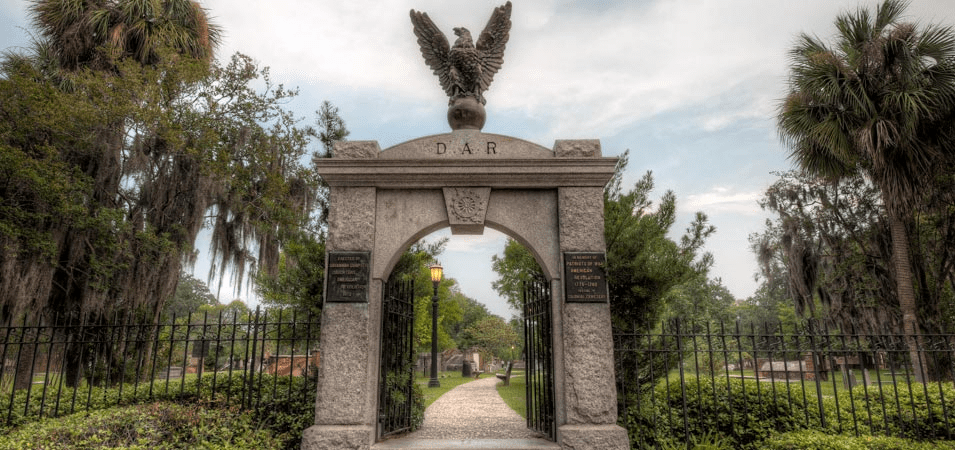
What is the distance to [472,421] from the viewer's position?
882 centimetres

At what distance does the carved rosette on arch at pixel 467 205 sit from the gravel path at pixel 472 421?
9.12 ft

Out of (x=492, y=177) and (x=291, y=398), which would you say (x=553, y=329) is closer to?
(x=492, y=177)

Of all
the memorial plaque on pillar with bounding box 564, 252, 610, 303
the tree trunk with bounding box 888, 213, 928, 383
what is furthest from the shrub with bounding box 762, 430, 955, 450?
the tree trunk with bounding box 888, 213, 928, 383

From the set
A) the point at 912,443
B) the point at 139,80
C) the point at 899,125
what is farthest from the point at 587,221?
the point at 139,80

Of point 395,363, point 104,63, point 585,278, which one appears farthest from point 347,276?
point 104,63

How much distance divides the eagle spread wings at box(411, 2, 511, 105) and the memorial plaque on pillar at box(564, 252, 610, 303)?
233 centimetres

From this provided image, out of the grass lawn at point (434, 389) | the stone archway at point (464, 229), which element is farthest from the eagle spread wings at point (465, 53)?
the grass lawn at point (434, 389)

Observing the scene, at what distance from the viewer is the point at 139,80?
1000cm

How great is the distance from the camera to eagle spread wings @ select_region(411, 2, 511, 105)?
6.32 meters

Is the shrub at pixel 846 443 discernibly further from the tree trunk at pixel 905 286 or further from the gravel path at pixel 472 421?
the tree trunk at pixel 905 286

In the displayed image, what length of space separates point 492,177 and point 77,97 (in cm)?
890

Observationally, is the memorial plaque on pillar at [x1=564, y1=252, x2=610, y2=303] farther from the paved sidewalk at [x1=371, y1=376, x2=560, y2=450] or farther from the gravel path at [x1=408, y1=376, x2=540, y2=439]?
the gravel path at [x1=408, y1=376, x2=540, y2=439]

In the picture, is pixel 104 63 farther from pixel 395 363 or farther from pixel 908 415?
pixel 908 415

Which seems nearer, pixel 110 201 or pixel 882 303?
pixel 110 201
